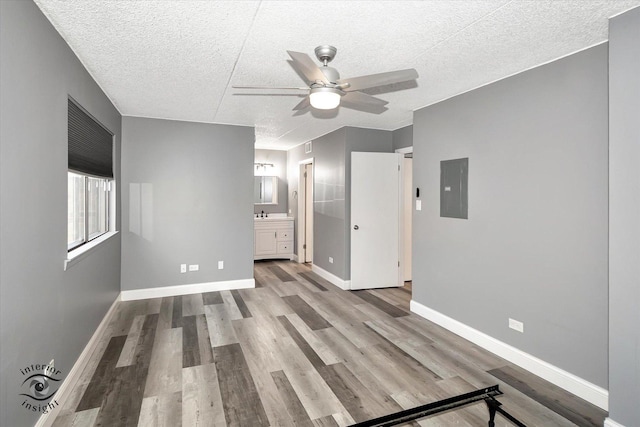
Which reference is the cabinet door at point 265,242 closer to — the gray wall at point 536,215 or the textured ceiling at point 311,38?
the textured ceiling at point 311,38

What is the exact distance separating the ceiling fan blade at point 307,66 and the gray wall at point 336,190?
3.03 meters

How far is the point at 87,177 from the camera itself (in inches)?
134

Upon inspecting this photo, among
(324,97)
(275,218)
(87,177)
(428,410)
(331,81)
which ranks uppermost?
(331,81)

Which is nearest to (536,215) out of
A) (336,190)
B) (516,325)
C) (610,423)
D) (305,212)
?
(516,325)

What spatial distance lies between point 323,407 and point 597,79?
2.93 meters

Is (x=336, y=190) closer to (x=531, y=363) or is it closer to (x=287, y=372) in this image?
(x=287, y=372)

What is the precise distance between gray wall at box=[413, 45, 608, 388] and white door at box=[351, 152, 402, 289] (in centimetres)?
146

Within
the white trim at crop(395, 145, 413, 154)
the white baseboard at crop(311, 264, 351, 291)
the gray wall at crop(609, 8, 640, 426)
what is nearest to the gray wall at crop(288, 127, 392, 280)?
the white baseboard at crop(311, 264, 351, 291)

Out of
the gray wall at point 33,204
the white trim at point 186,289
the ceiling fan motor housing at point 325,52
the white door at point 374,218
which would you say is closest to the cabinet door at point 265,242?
the white trim at point 186,289

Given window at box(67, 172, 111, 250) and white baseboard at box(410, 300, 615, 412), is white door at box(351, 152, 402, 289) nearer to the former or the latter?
white baseboard at box(410, 300, 615, 412)

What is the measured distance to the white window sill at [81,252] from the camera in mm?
2487

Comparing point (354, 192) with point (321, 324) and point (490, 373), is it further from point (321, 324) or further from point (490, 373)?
point (490, 373)

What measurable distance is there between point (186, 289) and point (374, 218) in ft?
9.66

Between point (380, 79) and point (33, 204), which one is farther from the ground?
point (380, 79)
